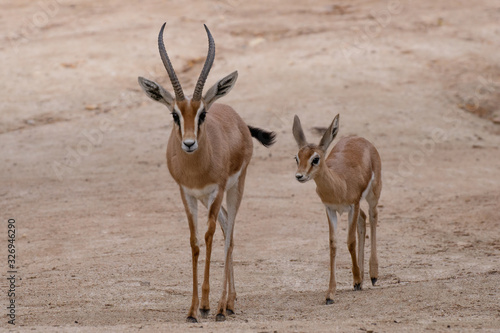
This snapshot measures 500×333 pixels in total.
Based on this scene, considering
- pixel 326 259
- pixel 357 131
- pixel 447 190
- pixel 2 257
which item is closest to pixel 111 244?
pixel 2 257

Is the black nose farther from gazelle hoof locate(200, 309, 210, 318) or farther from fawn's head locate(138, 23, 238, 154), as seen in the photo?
gazelle hoof locate(200, 309, 210, 318)

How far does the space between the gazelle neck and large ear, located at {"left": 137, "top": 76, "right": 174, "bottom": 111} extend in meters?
1.63

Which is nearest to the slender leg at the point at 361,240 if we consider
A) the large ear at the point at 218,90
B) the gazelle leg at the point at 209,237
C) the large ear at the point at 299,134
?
the large ear at the point at 299,134

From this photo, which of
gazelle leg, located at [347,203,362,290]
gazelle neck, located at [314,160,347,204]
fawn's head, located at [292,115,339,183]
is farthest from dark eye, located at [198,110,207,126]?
gazelle leg, located at [347,203,362,290]

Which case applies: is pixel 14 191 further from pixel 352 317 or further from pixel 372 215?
pixel 352 317

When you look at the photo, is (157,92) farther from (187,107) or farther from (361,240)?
(361,240)

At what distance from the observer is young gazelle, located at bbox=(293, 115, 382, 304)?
7.29 metres

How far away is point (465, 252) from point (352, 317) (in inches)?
118

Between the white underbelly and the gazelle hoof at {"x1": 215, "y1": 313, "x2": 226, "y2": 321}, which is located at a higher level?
the white underbelly

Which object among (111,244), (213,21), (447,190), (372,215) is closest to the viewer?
(372,215)

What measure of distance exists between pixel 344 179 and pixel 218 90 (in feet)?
5.51

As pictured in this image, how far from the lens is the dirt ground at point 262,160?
7.02 meters

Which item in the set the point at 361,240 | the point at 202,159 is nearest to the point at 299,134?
the point at 361,240

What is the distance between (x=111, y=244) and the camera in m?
9.29
